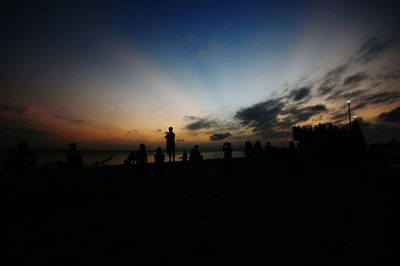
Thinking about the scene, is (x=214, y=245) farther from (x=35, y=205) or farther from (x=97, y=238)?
(x=35, y=205)

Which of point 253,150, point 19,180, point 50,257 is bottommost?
point 50,257

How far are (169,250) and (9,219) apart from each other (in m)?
5.24

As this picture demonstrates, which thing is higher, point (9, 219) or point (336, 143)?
point (336, 143)

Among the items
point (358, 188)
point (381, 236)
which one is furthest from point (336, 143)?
point (381, 236)

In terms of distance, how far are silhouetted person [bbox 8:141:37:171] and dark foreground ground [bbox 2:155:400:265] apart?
549mm

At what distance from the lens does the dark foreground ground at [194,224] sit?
4.05m

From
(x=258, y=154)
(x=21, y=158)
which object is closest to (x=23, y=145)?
(x=21, y=158)

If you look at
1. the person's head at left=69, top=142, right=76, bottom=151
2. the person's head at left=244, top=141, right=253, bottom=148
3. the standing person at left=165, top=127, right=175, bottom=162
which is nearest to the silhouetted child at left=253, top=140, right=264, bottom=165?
the person's head at left=244, top=141, right=253, bottom=148

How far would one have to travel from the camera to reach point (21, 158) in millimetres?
8453

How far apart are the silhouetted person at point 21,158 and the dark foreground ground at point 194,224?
1.80 feet

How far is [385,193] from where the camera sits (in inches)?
332

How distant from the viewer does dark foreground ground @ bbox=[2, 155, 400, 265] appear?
4.05 metres

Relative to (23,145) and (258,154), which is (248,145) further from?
(23,145)

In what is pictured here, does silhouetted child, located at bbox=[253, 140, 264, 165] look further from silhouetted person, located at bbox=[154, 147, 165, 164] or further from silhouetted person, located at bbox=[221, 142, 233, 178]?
silhouetted person, located at bbox=[154, 147, 165, 164]
